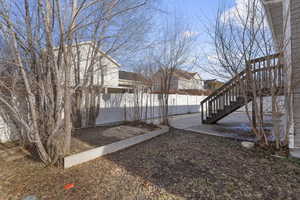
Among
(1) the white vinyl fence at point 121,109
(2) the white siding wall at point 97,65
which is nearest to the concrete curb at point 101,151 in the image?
(2) the white siding wall at point 97,65

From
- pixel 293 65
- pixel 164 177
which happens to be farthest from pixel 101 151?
pixel 293 65

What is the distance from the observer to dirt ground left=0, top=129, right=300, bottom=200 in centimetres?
189

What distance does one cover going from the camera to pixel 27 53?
2.56m

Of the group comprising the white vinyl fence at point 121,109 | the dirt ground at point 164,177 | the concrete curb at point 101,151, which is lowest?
the dirt ground at point 164,177

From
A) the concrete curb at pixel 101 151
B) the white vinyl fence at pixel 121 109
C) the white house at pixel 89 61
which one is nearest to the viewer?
the concrete curb at pixel 101 151

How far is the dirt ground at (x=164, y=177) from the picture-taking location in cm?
189

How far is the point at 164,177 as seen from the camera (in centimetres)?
229

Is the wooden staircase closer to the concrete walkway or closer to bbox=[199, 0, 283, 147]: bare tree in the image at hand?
bbox=[199, 0, 283, 147]: bare tree

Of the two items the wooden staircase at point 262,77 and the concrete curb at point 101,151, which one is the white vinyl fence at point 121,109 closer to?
the concrete curb at point 101,151

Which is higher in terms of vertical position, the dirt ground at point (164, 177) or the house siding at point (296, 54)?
the house siding at point (296, 54)

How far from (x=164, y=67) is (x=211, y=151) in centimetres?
345

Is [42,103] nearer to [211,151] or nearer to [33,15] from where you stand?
[33,15]

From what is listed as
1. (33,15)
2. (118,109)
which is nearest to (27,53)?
(33,15)

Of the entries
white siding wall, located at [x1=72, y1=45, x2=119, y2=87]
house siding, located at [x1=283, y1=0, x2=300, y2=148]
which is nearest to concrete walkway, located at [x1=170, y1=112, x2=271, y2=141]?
house siding, located at [x1=283, y1=0, x2=300, y2=148]
